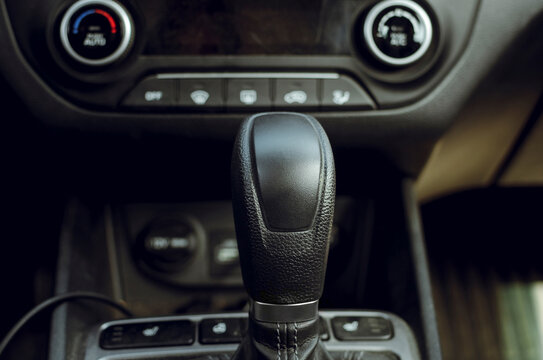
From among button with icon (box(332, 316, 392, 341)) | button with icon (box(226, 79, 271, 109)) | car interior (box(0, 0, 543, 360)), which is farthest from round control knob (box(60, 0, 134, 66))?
button with icon (box(332, 316, 392, 341))

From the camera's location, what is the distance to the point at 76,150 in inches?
23.3

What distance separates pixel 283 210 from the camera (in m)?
0.39

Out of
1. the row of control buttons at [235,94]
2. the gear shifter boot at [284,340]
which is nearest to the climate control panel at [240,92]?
the row of control buttons at [235,94]

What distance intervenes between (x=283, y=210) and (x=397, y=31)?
10.7 inches

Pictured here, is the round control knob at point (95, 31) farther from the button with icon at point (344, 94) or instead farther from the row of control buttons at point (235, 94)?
the button with icon at point (344, 94)

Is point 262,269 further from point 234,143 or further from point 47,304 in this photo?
point 47,304

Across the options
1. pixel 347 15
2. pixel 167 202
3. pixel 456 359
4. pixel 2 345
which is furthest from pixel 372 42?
pixel 456 359

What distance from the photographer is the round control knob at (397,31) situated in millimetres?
556

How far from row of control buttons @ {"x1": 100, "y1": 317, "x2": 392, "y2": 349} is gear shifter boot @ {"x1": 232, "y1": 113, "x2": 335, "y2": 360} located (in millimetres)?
118

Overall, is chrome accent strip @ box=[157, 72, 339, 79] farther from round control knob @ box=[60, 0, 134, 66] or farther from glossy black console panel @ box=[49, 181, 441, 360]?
glossy black console panel @ box=[49, 181, 441, 360]

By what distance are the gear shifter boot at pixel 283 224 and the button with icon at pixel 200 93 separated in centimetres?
15

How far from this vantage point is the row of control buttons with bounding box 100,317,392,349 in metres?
0.53

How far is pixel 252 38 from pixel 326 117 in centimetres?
12

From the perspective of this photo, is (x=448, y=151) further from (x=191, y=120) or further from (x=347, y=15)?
(x=191, y=120)
